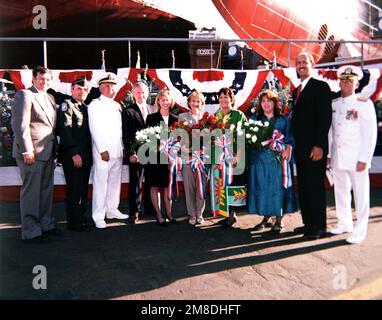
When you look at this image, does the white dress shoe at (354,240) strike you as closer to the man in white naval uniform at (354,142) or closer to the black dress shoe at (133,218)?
the man in white naval uniform at (354,142)

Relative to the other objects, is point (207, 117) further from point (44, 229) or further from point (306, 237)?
point (44, 229)

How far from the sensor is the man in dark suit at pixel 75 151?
459cm

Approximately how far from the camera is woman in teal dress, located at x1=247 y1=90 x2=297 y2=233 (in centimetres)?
448

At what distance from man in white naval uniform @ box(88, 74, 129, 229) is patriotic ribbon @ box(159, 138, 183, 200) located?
0.67 meters

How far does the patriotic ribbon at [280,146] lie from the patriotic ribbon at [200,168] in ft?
2.51

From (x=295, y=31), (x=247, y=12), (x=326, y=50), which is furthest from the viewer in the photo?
(x=326, y=50)

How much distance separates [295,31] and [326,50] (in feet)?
6.83

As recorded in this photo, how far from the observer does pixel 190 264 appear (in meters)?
3.68

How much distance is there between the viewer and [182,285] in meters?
3.22

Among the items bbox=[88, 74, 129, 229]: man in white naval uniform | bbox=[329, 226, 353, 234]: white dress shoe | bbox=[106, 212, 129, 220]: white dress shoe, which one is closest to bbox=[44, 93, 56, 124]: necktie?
bbox=[88, 74, 129, 229]: man in white naval uniform

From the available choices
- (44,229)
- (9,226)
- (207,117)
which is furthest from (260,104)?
(9,226)

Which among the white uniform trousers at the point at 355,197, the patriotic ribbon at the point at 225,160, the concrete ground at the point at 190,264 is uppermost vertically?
the patriotic ribbon at the point at 225,160

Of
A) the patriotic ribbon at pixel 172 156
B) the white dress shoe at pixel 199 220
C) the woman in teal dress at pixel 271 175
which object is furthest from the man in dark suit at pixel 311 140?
the patriotic ribbon at pixel 172 156

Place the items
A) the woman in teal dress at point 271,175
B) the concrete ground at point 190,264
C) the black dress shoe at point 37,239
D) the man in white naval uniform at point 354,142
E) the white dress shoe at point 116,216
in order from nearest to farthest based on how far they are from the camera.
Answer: the concrete ground at point 190,264, the man in white naval uniform at point 354,142, the black dress shoe at point 37,239, the woman in teal dress at point 271,175, the white dress shoe at point 116,216
